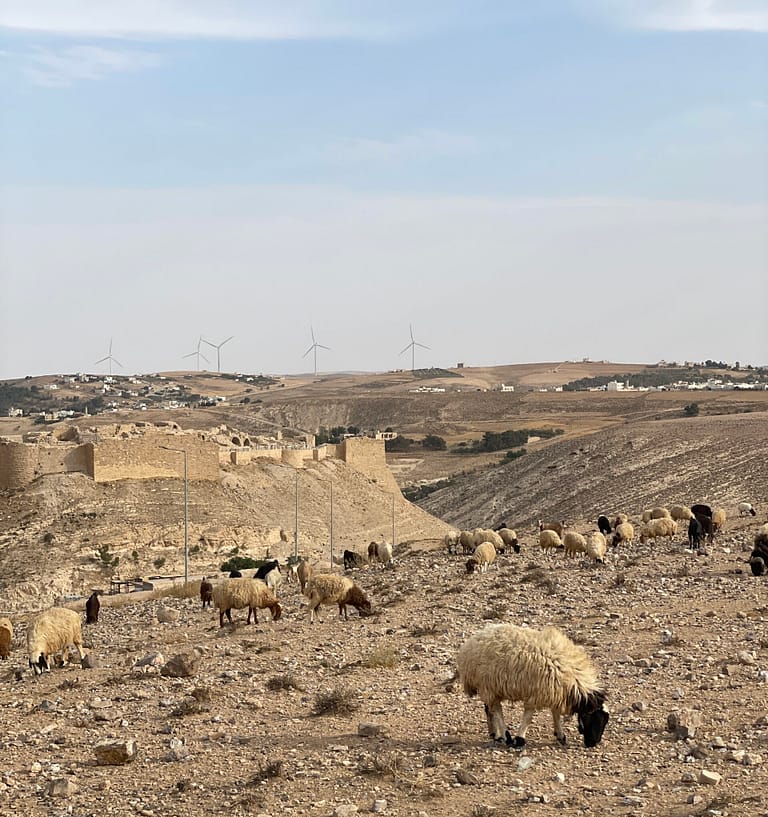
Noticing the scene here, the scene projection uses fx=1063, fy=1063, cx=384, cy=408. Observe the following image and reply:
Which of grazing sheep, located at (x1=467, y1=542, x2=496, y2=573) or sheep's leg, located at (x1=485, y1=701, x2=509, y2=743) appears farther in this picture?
grazing sheep, located at (x1=467, y1=542, x2=496, y2=573)

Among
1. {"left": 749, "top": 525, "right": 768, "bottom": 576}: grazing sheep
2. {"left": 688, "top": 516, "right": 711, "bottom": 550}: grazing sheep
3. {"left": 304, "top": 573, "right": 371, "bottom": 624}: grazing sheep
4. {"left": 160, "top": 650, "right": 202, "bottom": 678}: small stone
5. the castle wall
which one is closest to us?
{"left": 160, "top": 650, "right": 202, "bottom": 678}: small stone

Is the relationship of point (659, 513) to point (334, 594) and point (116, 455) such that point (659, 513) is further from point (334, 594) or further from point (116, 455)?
point (116, 455)

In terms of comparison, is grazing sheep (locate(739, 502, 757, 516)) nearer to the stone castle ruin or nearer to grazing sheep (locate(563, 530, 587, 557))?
grazing sheep (locate(563, 530, 587, 557))

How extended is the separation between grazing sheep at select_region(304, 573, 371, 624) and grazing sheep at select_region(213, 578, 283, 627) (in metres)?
0.65

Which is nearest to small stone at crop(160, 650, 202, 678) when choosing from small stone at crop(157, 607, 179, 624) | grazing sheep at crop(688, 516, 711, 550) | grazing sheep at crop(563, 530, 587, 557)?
small stone at crop(157, 607, 179, 624)

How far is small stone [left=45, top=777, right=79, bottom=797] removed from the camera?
9.10 meters

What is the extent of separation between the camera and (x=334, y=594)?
1739 cm

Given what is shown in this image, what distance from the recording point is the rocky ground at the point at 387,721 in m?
8.58

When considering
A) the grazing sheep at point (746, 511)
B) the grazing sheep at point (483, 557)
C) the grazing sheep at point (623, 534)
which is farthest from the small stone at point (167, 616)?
the grazing sheep at point (746, 511)

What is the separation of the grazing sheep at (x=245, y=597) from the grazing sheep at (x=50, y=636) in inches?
98.9

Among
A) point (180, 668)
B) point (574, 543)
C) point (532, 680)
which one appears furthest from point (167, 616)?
point (532, 680)

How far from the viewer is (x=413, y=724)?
10516 millimetres

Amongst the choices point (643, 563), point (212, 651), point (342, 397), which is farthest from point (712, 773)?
point (342, 397)

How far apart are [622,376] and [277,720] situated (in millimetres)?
187395
